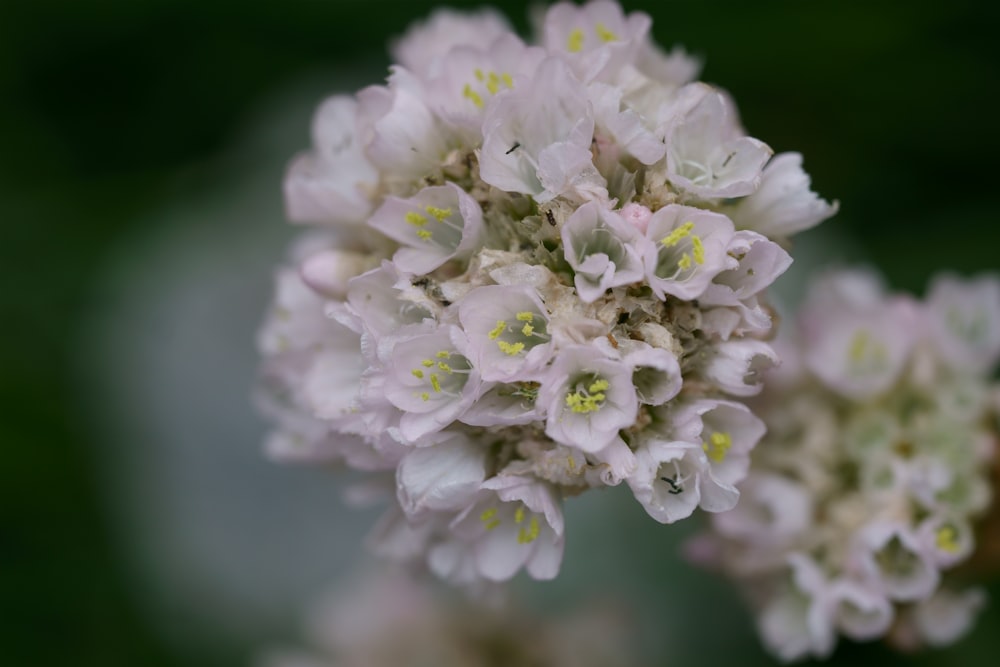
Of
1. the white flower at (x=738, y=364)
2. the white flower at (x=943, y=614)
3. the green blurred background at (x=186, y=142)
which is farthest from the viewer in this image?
the green blurred background at (x=186, y=142)

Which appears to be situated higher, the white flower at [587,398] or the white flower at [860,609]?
the white flower at [587,398]

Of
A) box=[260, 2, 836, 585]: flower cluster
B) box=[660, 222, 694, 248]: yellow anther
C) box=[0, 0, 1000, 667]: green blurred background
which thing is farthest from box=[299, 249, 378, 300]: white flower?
box=[0, 0, 1000, 667]: green blurred background

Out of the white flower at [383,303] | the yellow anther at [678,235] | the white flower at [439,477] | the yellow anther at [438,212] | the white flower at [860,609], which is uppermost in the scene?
the yellow anther at [438,212]

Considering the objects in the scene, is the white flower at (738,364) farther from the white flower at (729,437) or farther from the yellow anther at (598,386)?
the yellow anther at (598,386)

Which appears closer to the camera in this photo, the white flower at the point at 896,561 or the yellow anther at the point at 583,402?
the yellow anther at the point at 583,402

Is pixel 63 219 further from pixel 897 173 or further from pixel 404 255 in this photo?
pixel 897 173

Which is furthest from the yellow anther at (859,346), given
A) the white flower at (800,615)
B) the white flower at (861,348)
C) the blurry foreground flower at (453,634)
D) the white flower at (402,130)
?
the blurry foreground flower at (453,634)
